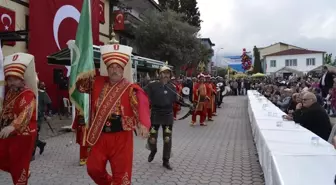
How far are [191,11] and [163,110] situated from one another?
3675 cm

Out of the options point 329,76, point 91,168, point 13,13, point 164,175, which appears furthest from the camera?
point 13,13

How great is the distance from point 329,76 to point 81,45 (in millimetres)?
7889

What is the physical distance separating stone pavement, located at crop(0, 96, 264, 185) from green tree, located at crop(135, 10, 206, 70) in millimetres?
16875

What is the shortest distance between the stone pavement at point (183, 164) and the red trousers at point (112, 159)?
1.96 meters

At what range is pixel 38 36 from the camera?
1377cm

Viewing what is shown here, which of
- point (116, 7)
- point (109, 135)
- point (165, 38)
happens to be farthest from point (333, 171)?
point (165, 38)

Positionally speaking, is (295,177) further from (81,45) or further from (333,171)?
(81,45)

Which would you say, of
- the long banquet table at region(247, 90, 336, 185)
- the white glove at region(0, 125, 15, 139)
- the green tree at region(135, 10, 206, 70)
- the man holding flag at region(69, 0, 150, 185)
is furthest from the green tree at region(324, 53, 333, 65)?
the white glove at region(0, 125, 15, 139)

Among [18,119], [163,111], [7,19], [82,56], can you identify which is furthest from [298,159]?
[7,19]

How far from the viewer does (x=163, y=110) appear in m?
7.35

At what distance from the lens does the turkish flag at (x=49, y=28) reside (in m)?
13.8

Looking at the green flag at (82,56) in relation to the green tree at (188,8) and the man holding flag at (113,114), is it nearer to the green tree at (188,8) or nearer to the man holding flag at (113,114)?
the man holding flag at (113,114)

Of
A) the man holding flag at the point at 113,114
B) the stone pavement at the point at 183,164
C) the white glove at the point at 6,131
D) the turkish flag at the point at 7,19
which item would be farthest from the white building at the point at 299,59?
the white glove at the point at 6,131

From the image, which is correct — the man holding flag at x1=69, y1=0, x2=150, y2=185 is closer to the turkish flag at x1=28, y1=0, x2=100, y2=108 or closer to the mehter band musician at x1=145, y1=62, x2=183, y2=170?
the mehter band musician at x1=145, y1=62, x2=183, y2=170
